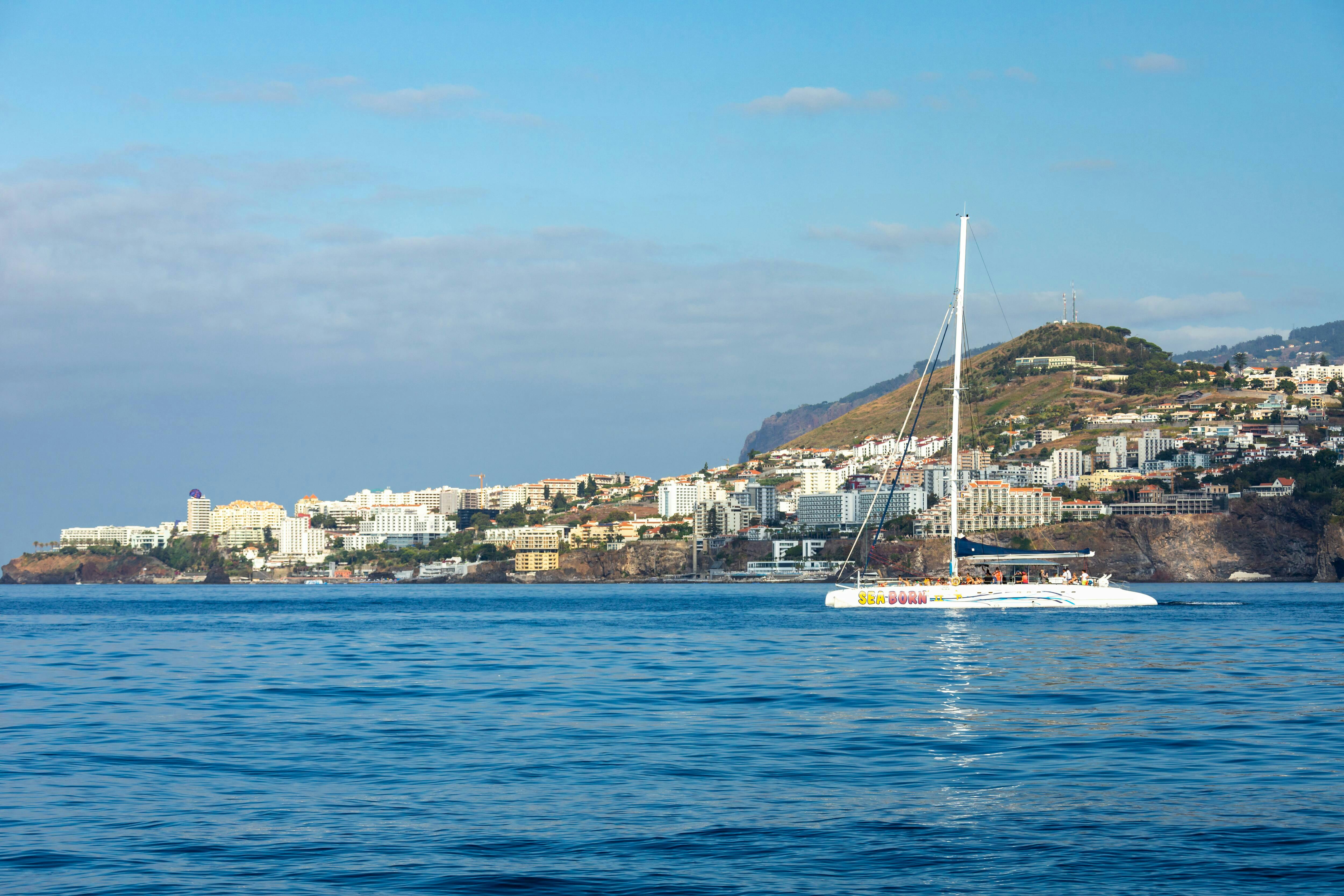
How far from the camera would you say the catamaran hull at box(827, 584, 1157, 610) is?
150 feet

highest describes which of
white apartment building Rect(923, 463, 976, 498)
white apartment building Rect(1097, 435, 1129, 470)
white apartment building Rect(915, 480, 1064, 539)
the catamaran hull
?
white apartment building Rect(1097, 435, 1129, 470)

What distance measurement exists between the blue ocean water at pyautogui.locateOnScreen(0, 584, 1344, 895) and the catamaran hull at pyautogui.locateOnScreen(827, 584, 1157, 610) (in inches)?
651

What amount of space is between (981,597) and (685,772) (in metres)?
35.0

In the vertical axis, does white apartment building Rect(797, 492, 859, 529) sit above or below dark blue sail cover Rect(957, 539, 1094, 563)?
above

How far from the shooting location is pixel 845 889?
27.9ft

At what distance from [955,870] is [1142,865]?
129 cm

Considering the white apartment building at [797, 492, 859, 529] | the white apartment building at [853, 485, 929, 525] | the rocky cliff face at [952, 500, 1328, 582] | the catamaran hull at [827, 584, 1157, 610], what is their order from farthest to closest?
the white apartment building at [797, 492, 859, 529]
the white apartment building at [853, 485, 929, 525]
the rocky cliff face at [952, 500, 1328, 582]
the catamaran hull at [827, 584, 1157, 610]

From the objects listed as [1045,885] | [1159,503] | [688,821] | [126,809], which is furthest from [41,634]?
[1159,503]

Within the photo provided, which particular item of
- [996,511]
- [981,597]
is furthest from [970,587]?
[996,511]

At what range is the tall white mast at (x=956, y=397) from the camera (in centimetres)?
4881

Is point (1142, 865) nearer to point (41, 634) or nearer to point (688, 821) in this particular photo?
point (688, 821)

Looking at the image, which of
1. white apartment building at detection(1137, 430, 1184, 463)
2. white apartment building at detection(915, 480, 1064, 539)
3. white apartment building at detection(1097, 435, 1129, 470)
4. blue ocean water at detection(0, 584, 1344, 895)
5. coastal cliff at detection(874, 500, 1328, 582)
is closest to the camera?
blue ocean water at detection(0, 584, 1344, 895)

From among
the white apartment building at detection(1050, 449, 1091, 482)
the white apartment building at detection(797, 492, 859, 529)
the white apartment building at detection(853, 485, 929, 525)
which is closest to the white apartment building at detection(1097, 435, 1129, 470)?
the white apartment building at detection(1050, 449, 1091, 482)

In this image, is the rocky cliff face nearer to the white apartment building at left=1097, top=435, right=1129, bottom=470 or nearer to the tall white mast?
the white apartment building at left=1097, top=435, right=1129, bottom=470
